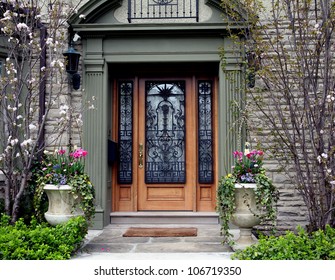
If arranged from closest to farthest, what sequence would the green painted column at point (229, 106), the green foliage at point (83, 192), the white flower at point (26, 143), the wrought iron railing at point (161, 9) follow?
the green foliage at point (83, 192), the white flower at point (26, 143), the green painted column at point (229, 106), the wrought iron railing at point (161, 9)

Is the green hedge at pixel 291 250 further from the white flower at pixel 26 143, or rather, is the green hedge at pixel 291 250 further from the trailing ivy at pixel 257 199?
the white flower at pixel 26 143

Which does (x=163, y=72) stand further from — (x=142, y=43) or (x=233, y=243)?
(x=233, y=243)

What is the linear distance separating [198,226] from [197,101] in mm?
2018

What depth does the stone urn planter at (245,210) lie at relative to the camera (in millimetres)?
4848

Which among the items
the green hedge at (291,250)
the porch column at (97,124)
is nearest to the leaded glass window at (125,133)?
the porch column at (97,124)

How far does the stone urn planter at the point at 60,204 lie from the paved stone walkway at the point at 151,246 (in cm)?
42

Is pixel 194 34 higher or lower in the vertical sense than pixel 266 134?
higher

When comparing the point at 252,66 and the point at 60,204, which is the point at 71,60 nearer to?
the point at 60,204

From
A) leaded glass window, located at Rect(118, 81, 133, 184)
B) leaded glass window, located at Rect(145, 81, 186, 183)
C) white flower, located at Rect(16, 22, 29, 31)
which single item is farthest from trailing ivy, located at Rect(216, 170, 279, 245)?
white flower, located at Rect(16, 22, 29, 31)

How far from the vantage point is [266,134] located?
6.35 metres

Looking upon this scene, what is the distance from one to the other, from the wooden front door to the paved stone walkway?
36.7 inches

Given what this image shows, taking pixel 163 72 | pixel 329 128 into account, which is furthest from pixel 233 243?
pixel 163 72

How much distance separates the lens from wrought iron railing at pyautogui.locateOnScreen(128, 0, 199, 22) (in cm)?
664

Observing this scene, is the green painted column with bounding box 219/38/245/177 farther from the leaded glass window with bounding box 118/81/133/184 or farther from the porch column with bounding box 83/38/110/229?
the porch column with bounding box 83/38/110/229
